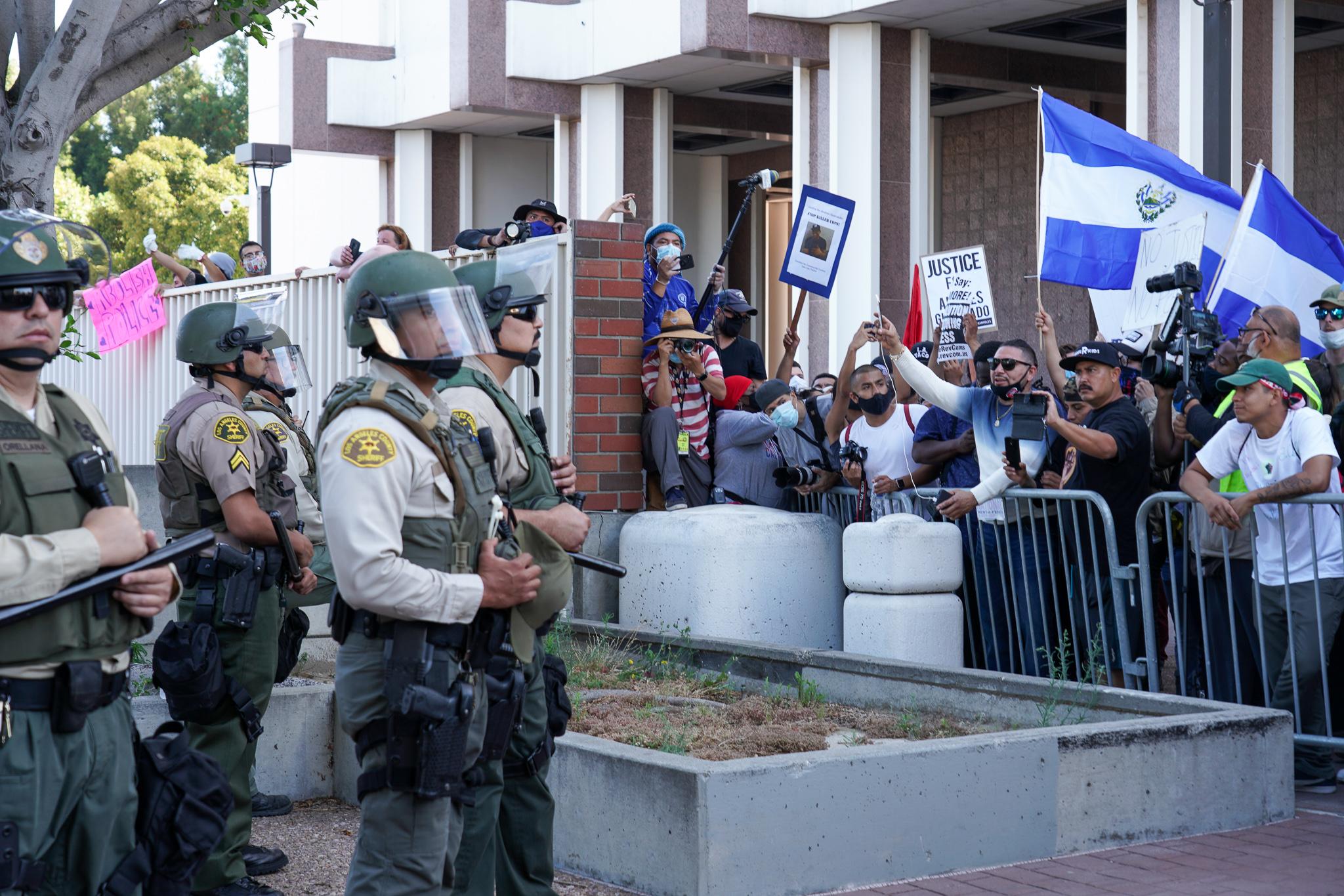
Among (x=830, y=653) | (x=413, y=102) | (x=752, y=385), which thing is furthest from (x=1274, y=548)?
(x=413, y=102)

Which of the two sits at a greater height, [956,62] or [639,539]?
[956,62]

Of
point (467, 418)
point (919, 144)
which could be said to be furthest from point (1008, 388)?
point (919, 144)

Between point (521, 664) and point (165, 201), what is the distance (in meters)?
41.6

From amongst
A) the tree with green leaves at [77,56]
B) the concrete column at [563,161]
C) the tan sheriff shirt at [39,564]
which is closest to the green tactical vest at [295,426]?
the tree with green leaves at [77,56]

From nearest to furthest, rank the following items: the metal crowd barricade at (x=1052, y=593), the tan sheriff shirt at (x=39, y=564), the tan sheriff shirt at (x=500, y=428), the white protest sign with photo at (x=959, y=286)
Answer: the tan sheriff shirt at (x=39, y=564), the tan sheriff shirt at (x=500, y=428), the metal crowd barricade at (x=1052, y=593), the white protest sign with photo at (x=959, y=286)

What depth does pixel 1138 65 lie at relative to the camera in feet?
51.0

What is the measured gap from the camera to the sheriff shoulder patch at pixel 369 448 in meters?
3.58

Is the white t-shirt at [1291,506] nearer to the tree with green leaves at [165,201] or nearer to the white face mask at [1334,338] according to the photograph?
the white face mask at [1334,338]

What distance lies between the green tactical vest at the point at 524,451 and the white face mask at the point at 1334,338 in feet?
15.7

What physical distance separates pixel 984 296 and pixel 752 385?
5.11ft

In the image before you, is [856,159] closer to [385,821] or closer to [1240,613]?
[1240,613]

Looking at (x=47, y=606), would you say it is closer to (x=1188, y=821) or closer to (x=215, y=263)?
(x=1188, y=821)

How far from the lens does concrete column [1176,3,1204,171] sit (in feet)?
48.7

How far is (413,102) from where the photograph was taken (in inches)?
917
